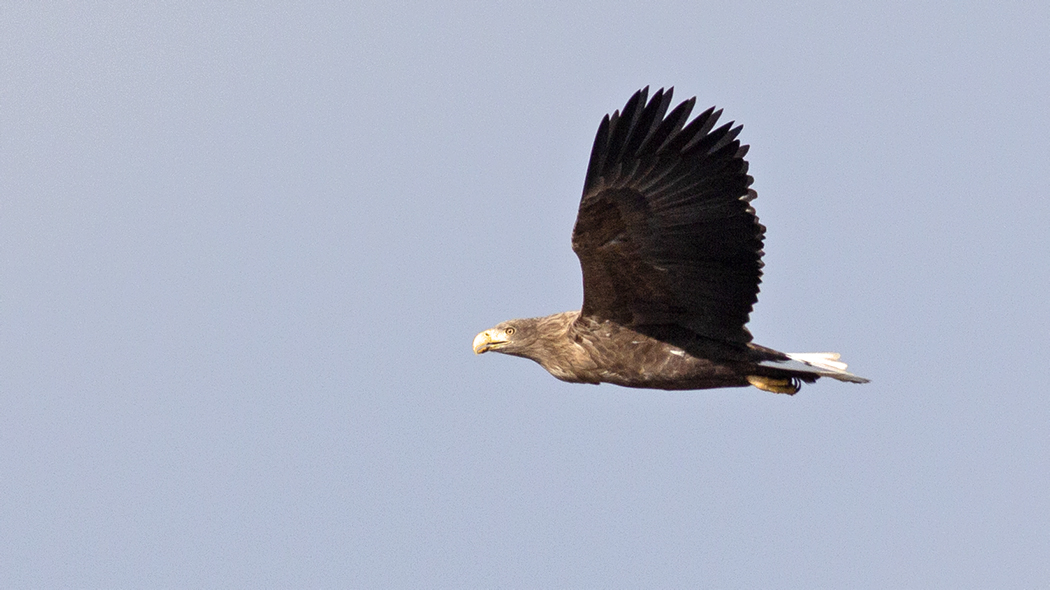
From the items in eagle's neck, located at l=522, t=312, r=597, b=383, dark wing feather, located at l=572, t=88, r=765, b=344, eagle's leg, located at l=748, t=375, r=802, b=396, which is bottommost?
eagle's leg, located at l=748, t=375, r=802, b=396

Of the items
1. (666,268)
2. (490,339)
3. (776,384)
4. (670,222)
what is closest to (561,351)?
(490,339)

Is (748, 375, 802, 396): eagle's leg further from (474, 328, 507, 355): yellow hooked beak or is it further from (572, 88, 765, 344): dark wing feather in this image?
(474, 328, 507, 355): yellow hooked beak

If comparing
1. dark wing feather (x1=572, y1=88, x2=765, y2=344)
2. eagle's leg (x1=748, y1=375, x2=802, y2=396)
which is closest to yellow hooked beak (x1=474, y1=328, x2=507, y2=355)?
dark wing feather (x1=572, y1=88, x2=765, y2=344)

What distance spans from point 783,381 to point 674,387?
30.4 inches

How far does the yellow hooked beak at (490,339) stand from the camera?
41.4ft

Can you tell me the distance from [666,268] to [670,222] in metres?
0.37

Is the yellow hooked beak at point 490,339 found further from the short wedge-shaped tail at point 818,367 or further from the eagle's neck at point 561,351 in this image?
the short wedge-shaped tail at point 818,367

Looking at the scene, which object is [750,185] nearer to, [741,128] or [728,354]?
[741,128]

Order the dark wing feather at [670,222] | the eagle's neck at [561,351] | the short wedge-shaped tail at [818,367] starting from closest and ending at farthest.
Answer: the dark wing feather at [670,222]
the short wedge-shaped tail at [818,367]
the eagle's neck at [561,351]

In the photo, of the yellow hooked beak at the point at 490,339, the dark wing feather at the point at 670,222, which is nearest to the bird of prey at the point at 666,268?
the dark wing feather at the point at 670,222

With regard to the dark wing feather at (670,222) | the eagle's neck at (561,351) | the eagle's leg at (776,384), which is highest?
the dark wing feather at (670,222)

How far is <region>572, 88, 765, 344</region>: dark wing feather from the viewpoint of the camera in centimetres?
1114

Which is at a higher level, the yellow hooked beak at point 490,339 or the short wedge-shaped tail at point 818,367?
the yellow hooked beak at point 490,339

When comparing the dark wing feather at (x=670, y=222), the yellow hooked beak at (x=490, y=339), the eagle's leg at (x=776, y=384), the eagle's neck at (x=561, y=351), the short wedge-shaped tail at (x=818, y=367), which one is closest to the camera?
the dark wing feather at (x=670, y=222)
